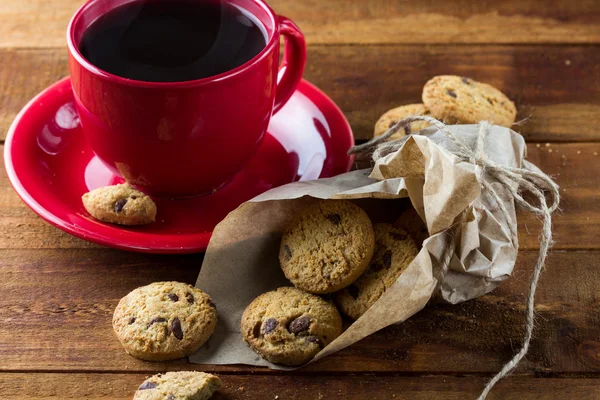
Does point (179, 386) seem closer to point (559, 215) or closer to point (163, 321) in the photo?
point (163, 321)

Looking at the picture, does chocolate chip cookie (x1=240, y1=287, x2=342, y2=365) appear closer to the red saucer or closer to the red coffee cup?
the red saucer

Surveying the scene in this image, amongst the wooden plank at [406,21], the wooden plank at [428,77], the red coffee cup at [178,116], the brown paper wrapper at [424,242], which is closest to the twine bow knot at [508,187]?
the brown paper wrapper at [424,242]

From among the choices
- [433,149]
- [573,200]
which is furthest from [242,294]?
[573,200]

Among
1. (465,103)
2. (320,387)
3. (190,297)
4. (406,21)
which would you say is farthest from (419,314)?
(406,21)

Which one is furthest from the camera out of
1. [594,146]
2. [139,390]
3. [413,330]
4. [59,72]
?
[59,72]

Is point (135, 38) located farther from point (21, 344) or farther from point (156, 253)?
point (21, 344)
